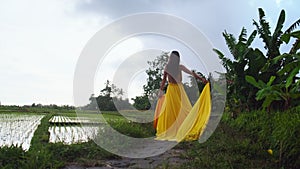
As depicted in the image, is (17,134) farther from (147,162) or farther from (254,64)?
(254,64)

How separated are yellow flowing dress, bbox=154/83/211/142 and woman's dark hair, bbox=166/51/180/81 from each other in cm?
22

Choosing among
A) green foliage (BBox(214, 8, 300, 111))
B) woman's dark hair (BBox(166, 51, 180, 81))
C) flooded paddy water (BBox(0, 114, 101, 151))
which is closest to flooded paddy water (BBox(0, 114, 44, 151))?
flooded paddy water (BBox(0, 114, 101, 151))

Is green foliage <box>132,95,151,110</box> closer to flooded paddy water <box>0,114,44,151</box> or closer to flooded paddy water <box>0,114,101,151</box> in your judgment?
flooded paddy water <box>0,114,101,151</box>

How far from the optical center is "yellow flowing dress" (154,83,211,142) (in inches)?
219

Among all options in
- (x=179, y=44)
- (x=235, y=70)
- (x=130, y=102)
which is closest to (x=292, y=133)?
(x=179, y=44)

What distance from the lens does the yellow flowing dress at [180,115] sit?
219 inches

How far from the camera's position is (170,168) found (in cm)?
319

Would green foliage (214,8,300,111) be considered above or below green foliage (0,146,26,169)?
above

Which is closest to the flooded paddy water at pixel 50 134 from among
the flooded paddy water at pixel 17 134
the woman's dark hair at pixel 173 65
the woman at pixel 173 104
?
the flooded paddy water at pixel 17 134

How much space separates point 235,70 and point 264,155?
12.9ft

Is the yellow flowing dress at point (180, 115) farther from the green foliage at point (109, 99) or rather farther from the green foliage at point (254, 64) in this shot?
the green foliage at point (254, 64)

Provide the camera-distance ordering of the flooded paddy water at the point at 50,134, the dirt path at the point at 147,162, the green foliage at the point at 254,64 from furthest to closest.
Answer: the green foliage at the point at 254,64
the flooded paddy water at the point at 50,134
the dirt path at the point at 147,162

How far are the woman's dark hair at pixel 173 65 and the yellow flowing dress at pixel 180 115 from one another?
8.7 inches

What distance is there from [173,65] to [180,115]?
3.00 ft
